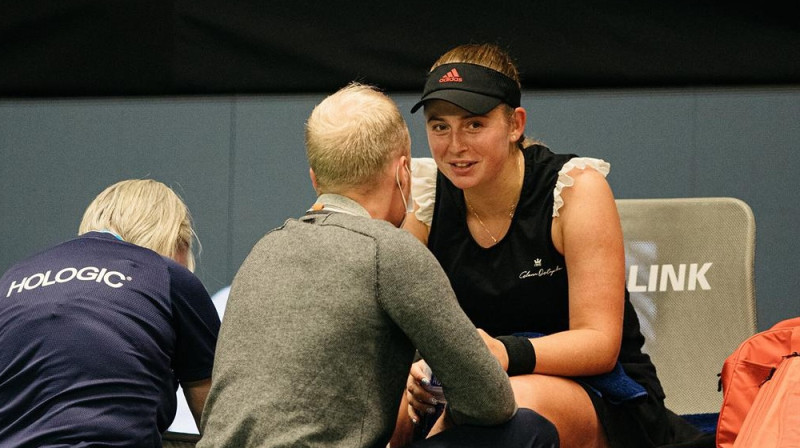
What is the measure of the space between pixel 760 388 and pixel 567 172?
605 millimetres

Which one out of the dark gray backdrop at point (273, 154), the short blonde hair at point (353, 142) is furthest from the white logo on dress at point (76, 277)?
the dark gray backdrop at point (273, 154)

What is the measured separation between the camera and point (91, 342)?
171 centimetres

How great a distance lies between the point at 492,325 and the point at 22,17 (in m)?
2.53

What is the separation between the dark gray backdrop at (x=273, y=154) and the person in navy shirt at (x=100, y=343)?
5.80 feet

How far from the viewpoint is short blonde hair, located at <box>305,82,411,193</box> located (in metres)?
1.62

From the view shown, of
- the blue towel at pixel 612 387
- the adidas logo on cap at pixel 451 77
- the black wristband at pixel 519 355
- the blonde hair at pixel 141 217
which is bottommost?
the blue towel at pixel 612 387

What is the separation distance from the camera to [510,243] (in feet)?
7.02

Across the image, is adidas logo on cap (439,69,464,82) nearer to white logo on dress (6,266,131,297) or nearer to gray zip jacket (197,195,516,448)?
gray zip jacket (197,195,516,448)

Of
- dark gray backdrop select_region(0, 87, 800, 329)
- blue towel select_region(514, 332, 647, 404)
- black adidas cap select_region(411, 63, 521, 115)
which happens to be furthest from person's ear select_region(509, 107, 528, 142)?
dark gray backdrop select_region(0, 87, 800, 329)

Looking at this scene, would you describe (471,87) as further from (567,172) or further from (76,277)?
(76,277)

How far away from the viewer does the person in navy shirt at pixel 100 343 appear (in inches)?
66.4

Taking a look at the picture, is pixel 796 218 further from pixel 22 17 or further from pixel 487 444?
pixel 22 17

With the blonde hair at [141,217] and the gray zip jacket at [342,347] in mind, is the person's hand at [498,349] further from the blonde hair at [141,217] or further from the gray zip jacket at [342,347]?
the blonde hair at [141,217]

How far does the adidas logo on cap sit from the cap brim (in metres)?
0.03
